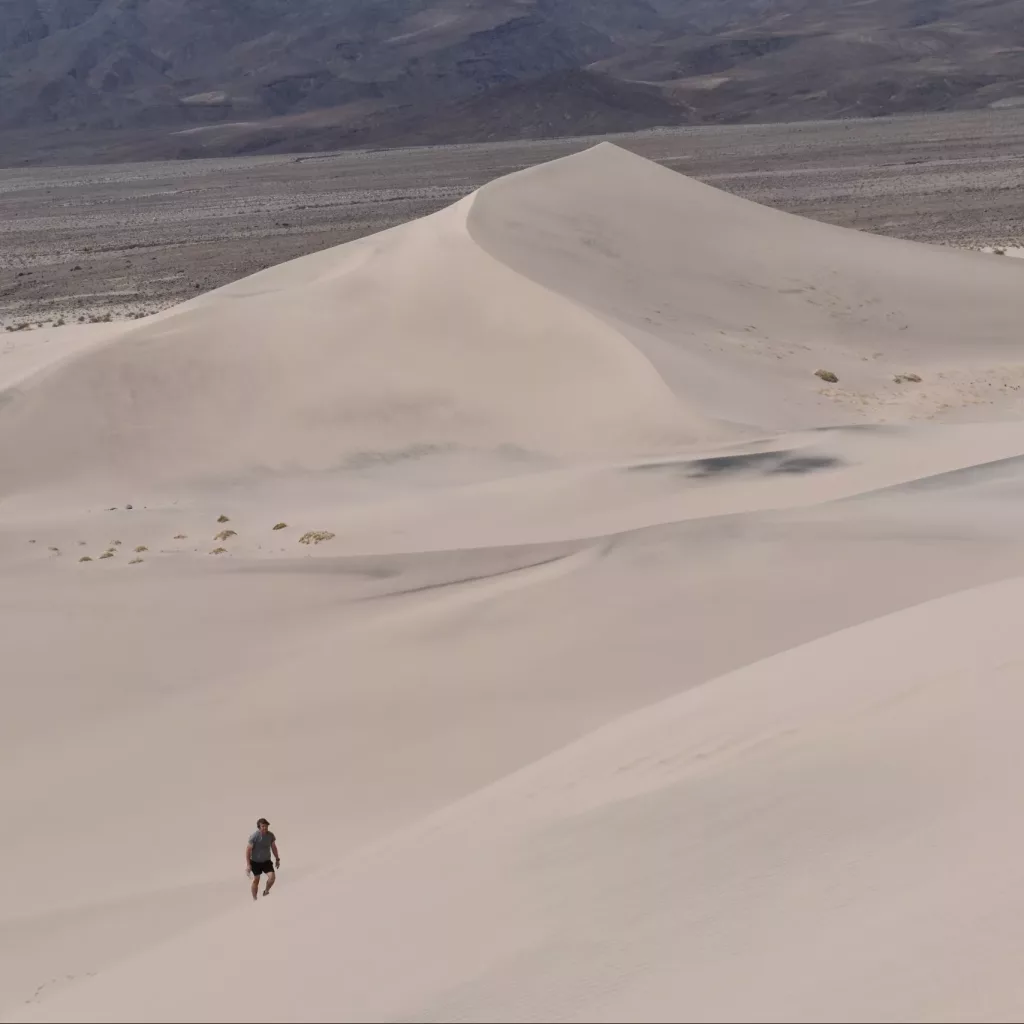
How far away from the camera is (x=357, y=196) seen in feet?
168

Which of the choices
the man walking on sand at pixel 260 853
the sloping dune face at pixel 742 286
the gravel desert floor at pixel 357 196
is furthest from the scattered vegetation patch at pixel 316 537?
the gravel desert floor at pixel 357 196

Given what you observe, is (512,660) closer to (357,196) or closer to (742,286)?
(742,286)

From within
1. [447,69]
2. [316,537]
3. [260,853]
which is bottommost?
[316,537]

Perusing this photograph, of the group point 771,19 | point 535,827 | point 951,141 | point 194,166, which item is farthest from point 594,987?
point 771,19

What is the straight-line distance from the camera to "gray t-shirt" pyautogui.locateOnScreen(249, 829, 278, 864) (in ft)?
19.9

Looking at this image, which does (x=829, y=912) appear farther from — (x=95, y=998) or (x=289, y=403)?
(x=289, y=403)

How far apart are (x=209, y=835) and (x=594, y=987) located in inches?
129

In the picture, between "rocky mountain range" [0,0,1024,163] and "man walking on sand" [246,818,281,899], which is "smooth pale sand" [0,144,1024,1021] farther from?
"rocky mountain range" [0,0,1024,163]

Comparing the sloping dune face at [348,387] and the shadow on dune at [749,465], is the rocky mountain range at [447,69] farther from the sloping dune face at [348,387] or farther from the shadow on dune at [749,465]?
the shadow on dune at [749,465]

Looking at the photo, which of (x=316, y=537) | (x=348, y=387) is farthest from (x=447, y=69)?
(x=316, y=537)

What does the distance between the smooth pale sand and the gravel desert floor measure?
499 inches

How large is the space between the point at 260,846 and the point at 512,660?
2.73 metres

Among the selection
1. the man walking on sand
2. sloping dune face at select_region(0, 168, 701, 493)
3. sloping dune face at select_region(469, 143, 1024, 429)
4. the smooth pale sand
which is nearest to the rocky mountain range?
sloping dune face at select_region(469, 143, 1024, 429)

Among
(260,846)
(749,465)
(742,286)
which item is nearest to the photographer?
(260,846)
